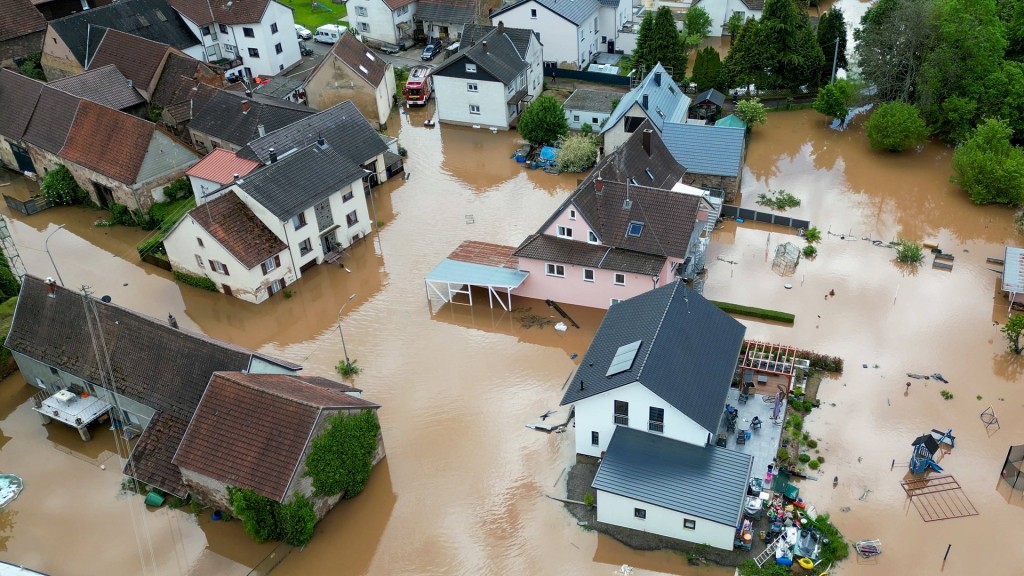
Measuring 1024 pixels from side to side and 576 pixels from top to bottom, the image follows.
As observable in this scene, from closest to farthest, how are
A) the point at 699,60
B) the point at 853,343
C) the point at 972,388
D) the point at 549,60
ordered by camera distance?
1. the point at 972,388
2. the point at 853,343
3. the point at 699,60
4. the point at 549,60

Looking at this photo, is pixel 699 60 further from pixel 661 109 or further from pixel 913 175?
pixel 913 175

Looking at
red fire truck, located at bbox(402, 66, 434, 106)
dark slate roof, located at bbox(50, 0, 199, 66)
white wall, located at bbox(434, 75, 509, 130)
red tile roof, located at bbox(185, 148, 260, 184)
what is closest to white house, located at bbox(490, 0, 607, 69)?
red fire truck, located at bbox(402, 66, 434, 106)

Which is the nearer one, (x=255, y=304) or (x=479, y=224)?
(x=255, y=304)

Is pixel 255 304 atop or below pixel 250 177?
below

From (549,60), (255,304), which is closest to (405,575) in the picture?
(255,304)

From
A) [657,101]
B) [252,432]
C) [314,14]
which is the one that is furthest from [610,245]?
[314,14]

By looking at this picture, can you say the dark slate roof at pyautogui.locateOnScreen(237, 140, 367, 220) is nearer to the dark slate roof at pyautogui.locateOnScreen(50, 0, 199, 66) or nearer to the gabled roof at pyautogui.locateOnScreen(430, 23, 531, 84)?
the gabled roof at pyautogui.locateOnScreen(430, 23, 531, 84)

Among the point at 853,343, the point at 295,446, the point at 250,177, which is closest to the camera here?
the point at 295,446

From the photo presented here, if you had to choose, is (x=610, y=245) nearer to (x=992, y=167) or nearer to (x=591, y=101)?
(x=591, y=101)
